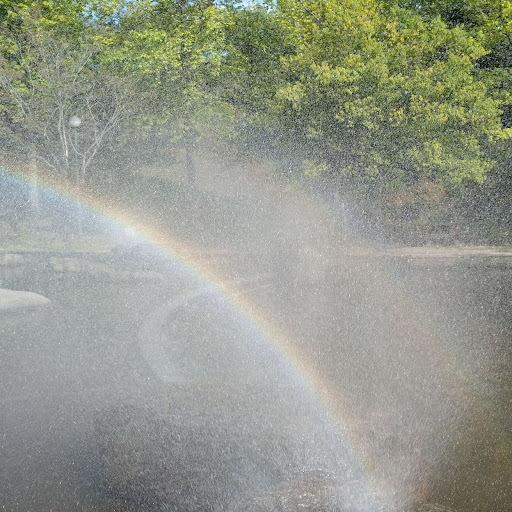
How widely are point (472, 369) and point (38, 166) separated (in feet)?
74.5

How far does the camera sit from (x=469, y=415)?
23.8ft

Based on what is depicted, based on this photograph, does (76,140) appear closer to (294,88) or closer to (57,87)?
(57,87)

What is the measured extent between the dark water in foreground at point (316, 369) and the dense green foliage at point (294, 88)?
5646 mm

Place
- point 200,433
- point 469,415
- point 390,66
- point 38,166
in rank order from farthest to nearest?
point 38,166 → point 390,66 → point 469,415 → point 200,433

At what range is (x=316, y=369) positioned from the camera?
9.33 metres

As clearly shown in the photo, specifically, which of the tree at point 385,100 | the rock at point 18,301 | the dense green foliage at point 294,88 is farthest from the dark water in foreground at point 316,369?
the dense green foliage at point 294,88

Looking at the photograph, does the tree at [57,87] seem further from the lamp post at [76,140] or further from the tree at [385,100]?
the tree at [385,100]

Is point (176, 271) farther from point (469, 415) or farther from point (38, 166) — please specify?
point (469, 415)

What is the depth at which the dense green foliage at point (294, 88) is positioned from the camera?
21.0m

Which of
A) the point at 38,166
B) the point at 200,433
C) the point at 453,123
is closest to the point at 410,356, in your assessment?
the point at 200,433

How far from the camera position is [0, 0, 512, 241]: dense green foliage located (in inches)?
827

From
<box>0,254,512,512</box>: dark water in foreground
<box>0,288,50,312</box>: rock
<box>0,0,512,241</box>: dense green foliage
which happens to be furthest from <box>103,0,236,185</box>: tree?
<box>0,288,50,312</box>: rock

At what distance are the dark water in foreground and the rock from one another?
1.54 ft

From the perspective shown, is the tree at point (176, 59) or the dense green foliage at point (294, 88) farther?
the tree at point (176, 59)
